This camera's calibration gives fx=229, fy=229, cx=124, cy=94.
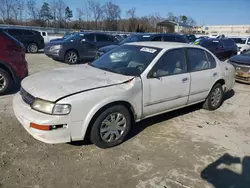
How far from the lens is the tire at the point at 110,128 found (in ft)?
10.5

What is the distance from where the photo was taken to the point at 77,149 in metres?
3.36

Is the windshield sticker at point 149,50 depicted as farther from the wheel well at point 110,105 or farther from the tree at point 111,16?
the tree at point 111,16

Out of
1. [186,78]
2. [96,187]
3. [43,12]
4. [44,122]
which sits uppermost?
[43,12]

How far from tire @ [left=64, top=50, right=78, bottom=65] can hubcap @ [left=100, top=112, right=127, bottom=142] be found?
8420 mm

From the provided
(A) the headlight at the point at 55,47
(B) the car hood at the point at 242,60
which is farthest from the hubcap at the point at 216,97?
(A) the headlight at the point at 55,47

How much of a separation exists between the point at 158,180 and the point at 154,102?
1.37 meters

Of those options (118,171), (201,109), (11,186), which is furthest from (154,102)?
(11,186)

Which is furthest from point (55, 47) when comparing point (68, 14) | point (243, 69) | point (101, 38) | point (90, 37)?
point (68, 14)

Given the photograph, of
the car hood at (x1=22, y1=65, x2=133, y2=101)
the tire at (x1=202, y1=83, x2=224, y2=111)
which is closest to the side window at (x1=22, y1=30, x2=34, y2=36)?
the car hood at (x1=22, y1=65, x2=133, y2=101)

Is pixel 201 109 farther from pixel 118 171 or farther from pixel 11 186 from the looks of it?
pixel 11 186

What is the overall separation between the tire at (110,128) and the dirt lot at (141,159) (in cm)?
12

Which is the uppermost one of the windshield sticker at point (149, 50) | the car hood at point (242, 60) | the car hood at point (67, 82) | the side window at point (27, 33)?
the side window at point (27, 33)

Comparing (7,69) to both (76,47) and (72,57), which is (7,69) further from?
(76,47)

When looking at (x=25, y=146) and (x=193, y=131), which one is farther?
(x=193, y=131)
